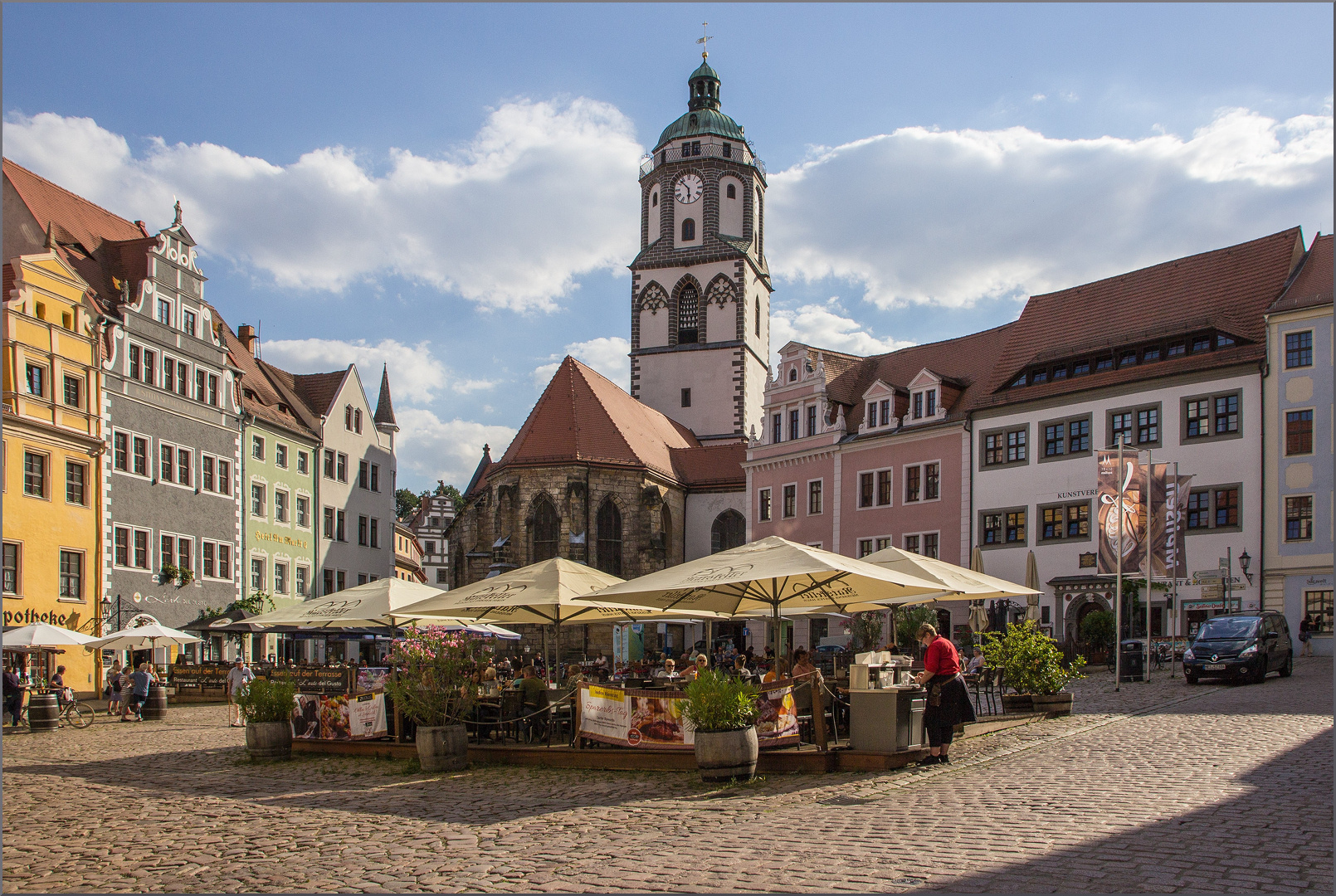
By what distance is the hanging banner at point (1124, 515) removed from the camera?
85.4 ft

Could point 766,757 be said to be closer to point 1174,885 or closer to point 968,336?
point 1174,885

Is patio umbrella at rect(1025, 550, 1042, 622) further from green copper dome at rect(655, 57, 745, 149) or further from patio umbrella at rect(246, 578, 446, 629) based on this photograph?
green copper dome at rect(655, 57, 745, 149)

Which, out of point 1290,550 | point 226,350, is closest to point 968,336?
point 1290,550

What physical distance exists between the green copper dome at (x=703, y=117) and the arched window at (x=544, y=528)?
2436cm

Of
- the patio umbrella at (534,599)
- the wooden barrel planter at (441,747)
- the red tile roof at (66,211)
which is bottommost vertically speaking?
the wooden barrel planter at (441,747)

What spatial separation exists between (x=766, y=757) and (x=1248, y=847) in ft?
19.2

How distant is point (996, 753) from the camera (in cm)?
1399

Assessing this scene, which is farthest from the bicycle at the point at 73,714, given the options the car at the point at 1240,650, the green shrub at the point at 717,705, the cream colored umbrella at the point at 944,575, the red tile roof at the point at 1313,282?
the red tile roof at the point at 1313,282

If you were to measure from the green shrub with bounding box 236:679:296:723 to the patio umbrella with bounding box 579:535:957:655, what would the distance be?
16.1ft

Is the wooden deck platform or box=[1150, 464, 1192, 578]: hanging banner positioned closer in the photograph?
the wooden deck platform

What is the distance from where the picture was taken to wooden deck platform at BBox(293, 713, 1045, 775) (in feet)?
43.5

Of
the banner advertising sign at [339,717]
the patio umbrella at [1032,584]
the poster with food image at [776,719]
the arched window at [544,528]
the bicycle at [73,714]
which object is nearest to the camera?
the poster with food image at [776,719]

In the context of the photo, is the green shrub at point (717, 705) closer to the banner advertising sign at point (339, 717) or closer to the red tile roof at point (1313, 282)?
the banner advertising sign at point (339, 717)

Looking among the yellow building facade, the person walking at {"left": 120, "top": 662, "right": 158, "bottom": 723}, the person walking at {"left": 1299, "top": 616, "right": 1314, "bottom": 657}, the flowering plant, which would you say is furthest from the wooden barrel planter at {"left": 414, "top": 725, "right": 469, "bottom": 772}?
the person walking at {"left": 1299, "top": 616, "right": 1314, "bottom": 657}
